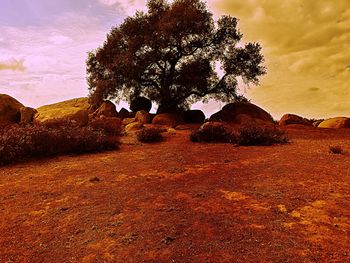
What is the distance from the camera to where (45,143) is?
1166 cm

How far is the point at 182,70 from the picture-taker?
23.4 metres

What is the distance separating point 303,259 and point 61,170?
Answer: 23.0ft

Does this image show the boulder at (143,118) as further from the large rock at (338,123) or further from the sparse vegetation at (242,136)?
the large rock at (338,123)

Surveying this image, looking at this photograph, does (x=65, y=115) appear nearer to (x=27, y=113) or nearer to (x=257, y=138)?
(x=27, y=113)

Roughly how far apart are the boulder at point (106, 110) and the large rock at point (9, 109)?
5286 mm

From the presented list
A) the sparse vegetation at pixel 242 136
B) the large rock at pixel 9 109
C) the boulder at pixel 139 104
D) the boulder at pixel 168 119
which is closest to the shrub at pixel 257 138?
the sparse vegetation at pixel 242 136

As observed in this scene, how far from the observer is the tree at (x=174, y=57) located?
2247cm

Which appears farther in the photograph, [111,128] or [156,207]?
[111,128]

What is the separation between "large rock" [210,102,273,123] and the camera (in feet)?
76.7

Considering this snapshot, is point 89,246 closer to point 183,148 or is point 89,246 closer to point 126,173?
point 126,173

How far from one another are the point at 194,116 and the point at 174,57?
4.66 meters

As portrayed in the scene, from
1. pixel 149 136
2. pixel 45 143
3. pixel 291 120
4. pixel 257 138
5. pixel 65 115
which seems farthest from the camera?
pixel 291 120

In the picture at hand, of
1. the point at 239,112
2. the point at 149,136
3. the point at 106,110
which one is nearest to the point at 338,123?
the point at 239,112

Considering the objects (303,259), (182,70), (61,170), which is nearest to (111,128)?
(61,170)
